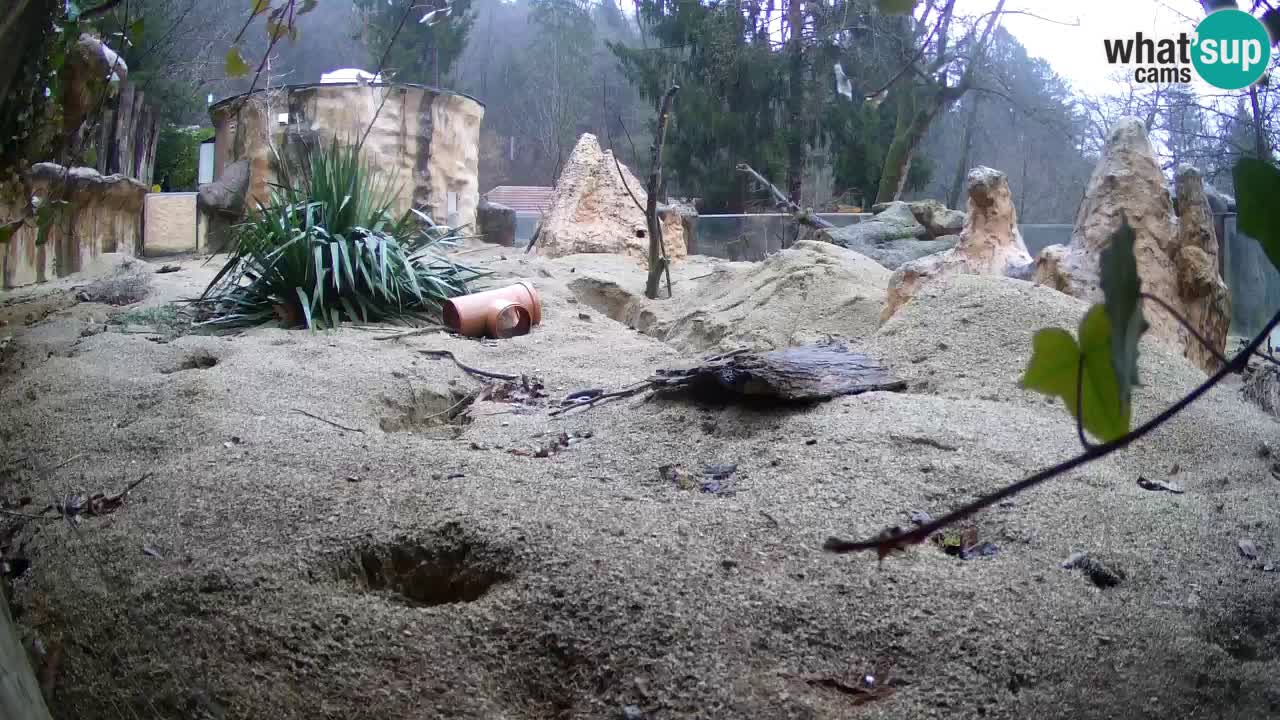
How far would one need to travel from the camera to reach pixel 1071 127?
646cm

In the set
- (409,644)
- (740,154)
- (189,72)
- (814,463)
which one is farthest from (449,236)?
(189,72)

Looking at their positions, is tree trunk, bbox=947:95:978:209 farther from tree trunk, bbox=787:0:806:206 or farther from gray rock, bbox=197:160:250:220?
gray rock, bbox=197:160:250:220

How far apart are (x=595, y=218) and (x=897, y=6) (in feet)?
28.9

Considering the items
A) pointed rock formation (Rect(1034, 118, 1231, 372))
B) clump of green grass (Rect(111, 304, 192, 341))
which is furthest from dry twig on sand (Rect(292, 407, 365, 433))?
pointed rock formation (Rect(1034, 118, 1231, 372))

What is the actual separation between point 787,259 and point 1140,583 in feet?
14.3

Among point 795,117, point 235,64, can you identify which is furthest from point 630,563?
point 795,117

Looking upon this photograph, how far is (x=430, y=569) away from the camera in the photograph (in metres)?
1.75

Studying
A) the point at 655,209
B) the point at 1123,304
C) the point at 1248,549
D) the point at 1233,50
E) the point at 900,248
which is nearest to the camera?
the point at 1123,304

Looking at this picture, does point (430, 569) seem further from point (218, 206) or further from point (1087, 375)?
point (218, 206)

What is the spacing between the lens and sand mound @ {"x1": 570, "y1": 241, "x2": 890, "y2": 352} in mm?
4695

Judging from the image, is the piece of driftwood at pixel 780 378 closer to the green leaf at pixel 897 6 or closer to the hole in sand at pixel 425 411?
the hole in sand at pixel 425 411

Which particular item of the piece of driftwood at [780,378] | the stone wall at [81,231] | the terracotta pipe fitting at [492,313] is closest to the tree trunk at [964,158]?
A: the terracotta pipe fitting at [492,313]

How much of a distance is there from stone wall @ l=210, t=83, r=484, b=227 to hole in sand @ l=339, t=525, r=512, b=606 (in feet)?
32.5

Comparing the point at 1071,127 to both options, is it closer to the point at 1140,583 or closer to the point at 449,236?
the point at 449,236
